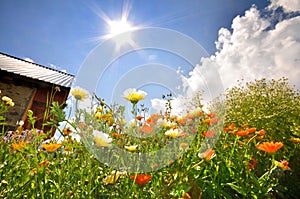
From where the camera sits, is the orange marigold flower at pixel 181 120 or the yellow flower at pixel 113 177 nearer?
the yellow flower at pixel 113 177

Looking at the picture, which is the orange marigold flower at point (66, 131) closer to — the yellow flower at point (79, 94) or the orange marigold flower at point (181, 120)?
the yellow flower at point (79, 94)

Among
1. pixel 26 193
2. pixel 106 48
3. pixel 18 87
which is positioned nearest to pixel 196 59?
pixel 106 48

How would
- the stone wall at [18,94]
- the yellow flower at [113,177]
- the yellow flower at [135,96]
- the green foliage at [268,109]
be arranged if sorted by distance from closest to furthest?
1. the yellow flower at [113,177]
2. the yellow flower at [135,96]
3. the green foliage at [268,109]
4. the stone wall at [18,94]

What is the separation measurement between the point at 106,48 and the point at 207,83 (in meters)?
0.67

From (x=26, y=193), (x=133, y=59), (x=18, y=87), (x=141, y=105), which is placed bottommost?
(x=26, y=193)

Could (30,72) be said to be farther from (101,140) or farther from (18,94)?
(101,140)

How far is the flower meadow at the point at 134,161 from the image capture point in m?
0.85

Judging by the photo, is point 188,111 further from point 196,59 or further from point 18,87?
point 18,87

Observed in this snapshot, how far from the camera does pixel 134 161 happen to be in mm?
978

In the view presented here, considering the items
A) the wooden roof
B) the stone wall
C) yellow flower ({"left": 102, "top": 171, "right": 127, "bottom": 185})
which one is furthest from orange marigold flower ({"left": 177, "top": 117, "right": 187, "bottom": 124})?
the wooden roof

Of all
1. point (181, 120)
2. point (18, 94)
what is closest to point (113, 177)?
point (181, 120)

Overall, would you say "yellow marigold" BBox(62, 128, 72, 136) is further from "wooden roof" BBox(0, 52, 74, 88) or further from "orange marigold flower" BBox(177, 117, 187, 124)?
"wooden roof" BBox(0, 52, 74, 88)

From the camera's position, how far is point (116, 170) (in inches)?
35.0

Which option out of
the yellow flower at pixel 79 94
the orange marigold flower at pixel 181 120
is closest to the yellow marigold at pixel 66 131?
the yellow flower at pixel 79 94
